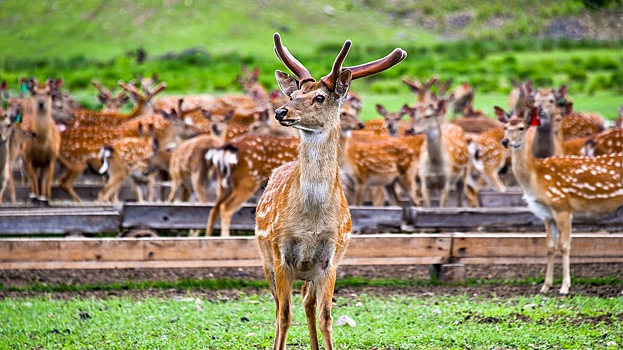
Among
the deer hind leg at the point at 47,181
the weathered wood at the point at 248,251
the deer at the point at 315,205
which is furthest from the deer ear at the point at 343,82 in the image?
the deer hind leg at the point at 47,181

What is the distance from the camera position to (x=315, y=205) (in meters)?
5.29

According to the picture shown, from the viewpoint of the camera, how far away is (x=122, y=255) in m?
7.52

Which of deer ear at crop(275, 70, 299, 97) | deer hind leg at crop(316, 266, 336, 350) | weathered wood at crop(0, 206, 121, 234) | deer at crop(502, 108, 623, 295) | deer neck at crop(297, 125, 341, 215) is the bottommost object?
weathered wood at crop(0, 206, 121, 234)

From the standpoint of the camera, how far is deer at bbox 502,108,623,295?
7977 mm

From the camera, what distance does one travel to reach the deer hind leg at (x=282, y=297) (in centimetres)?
536

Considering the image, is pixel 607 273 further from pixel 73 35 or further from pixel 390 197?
pixel 73 35

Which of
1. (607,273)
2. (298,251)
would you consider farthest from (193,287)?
(607,273)

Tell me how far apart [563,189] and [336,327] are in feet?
8.74

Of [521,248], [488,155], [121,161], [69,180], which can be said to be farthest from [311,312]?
[488,155]

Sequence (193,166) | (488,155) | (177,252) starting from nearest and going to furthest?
(177,252)
(193,166)
(488,155)

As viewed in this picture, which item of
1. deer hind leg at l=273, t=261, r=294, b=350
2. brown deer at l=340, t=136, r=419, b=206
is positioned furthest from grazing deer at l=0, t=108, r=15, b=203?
deer hind leg at l=273, t=261, r=294, b=350

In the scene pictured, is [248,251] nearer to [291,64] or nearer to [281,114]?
[291,64]

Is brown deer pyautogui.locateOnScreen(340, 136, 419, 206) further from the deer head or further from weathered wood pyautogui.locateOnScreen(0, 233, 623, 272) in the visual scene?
the deer head

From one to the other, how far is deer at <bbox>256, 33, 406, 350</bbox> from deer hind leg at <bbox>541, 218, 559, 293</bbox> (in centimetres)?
290
